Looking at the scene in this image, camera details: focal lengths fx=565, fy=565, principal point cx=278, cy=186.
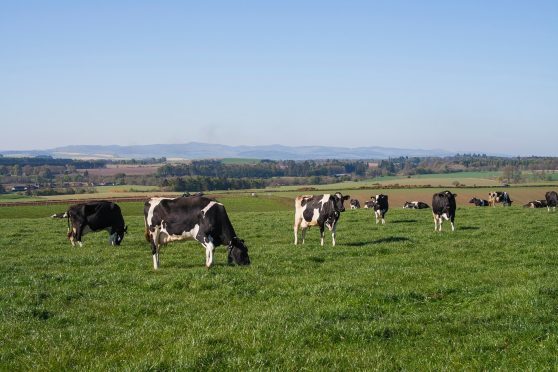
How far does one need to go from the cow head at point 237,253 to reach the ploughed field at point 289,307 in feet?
2.52

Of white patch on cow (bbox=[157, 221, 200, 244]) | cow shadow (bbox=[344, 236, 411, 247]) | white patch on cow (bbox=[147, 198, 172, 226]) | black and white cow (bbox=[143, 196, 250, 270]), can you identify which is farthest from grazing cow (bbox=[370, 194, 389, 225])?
white patch on cow (bbox=[147, 198, 172, 226])

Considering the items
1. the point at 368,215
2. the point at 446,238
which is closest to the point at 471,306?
the point at 446,238

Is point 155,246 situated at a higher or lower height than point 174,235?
lower

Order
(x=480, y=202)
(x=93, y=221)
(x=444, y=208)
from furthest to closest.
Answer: (x=480, y=202)
(x=444, y=208)
(x=93, y=221)

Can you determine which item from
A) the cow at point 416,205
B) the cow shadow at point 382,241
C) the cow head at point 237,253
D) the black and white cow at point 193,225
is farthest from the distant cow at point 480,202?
→ the cow head at point 237,253

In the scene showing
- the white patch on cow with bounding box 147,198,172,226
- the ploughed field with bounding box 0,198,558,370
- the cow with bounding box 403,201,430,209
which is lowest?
the cow with bounding box 403,201,430,209

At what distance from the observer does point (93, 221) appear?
27750 mm

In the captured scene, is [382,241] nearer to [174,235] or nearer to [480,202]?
[174,235]

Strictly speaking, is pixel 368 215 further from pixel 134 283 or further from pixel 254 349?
pixel 254 349

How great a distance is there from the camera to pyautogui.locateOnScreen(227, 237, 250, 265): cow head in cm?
1967

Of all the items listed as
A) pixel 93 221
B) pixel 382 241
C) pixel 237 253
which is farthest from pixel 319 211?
pixel 93 221

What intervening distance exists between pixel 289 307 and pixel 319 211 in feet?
46.3

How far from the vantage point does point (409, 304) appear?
1338 cm

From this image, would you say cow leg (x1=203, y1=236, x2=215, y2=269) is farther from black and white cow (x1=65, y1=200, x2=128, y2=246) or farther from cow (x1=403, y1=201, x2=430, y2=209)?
cow (x1=403, y1=201, x2=430, y2=209)
